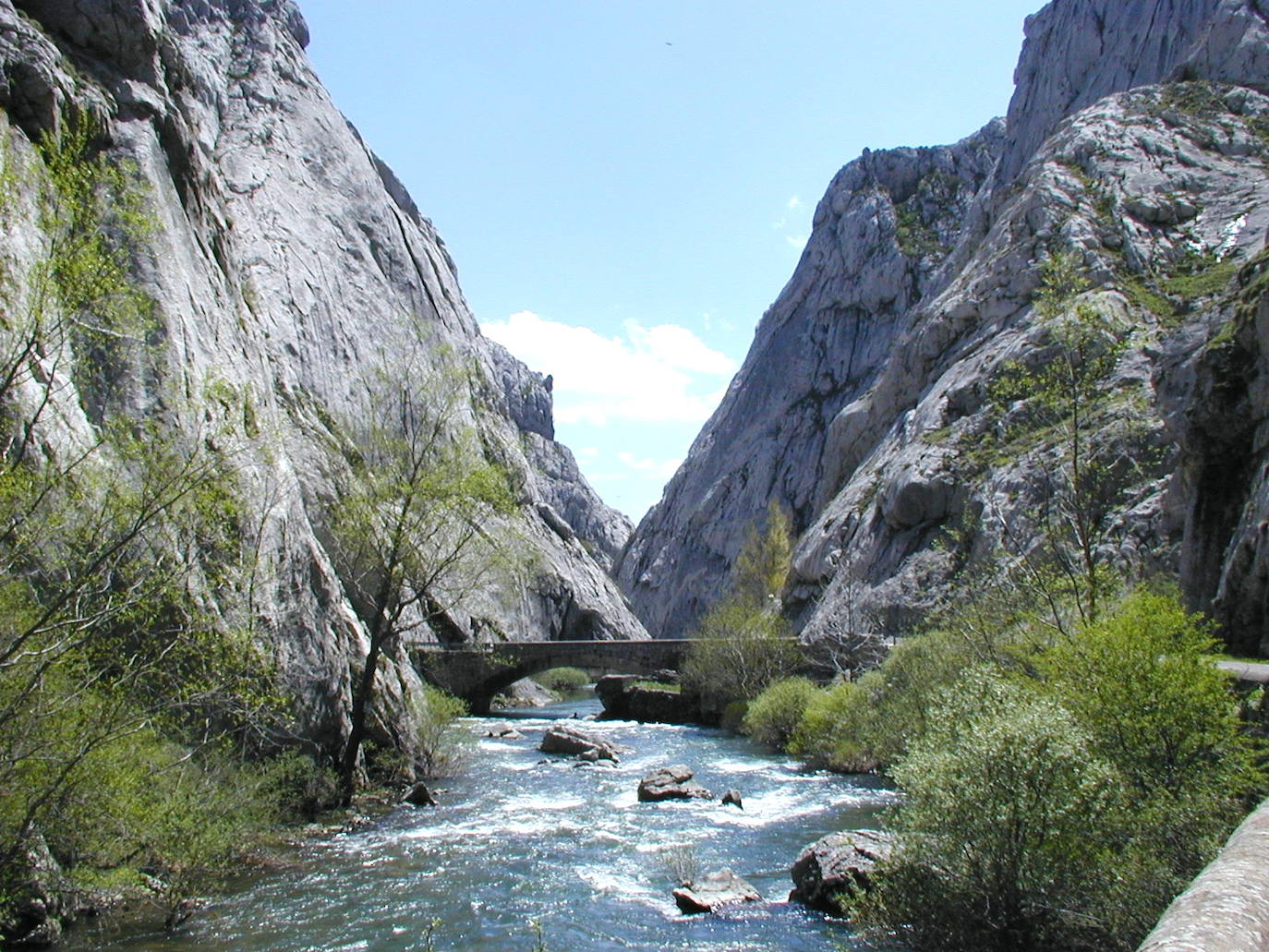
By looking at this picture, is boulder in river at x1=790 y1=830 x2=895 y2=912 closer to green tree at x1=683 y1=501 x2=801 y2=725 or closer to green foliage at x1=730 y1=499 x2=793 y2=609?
green tree at x1=683 y1=501 x2=801 y2=725

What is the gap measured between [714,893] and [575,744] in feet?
74.9

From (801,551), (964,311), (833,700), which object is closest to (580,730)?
(833,700)

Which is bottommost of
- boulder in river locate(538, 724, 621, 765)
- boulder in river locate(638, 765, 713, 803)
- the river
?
A: boulder in river locate(538, 724, 621, 765)

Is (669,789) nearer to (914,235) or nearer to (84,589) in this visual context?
(84,589)

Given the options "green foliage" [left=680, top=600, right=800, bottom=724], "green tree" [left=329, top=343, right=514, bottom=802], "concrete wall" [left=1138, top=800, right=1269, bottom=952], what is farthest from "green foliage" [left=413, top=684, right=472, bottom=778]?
"concrete wall" [left=1138, top=800, right=1269, bottom=952]

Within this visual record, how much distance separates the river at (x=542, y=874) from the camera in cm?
1424

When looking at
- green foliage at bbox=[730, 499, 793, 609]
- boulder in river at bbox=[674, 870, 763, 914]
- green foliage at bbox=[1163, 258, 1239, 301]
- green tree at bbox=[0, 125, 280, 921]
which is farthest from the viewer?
green foliage at bbox=[730, 499, 793, 609]

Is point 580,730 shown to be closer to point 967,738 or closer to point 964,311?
point 967,738

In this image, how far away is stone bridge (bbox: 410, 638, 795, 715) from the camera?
189 feet

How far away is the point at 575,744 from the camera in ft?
127

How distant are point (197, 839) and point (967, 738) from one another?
43.8ft

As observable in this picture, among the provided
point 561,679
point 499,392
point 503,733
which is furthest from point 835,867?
point 499,392

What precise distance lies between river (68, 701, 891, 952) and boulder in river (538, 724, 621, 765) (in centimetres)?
572

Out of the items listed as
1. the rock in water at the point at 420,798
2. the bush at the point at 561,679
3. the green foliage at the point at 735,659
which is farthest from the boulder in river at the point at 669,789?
the bush at the point at 561,679
